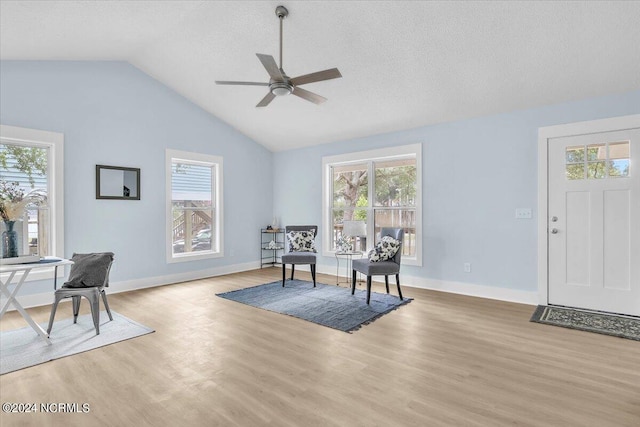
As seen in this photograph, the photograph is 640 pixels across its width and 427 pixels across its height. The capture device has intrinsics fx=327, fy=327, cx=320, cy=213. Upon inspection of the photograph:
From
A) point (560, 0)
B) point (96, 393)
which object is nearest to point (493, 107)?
point (560, 0)

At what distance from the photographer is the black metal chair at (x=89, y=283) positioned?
10.0 ft

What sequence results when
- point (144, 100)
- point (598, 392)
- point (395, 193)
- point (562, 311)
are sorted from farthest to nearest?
point (395, 193), point (144, 100), point (562, 311), point (598, 392)

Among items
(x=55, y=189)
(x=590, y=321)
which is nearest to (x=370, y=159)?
(x=590, y=321)

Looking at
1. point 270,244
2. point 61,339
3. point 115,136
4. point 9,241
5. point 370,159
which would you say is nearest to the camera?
point 9,241

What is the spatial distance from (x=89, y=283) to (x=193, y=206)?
273 centimetres

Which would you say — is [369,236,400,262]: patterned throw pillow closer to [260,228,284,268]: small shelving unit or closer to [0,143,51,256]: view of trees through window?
[260,228,284,268]: small shelving unit

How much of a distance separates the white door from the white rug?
4652mm

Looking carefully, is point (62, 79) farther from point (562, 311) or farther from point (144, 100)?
point (562, 311)

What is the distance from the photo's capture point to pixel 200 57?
438 cm

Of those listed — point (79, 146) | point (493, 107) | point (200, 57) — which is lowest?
point (79, 146)

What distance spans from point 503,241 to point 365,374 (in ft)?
9.61

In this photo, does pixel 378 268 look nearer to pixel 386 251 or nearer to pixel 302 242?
pixel 386 251

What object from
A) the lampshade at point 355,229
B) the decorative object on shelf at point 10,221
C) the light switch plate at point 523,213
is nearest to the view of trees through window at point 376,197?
the lampshade at point 355,229

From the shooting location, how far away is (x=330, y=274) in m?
6.05
